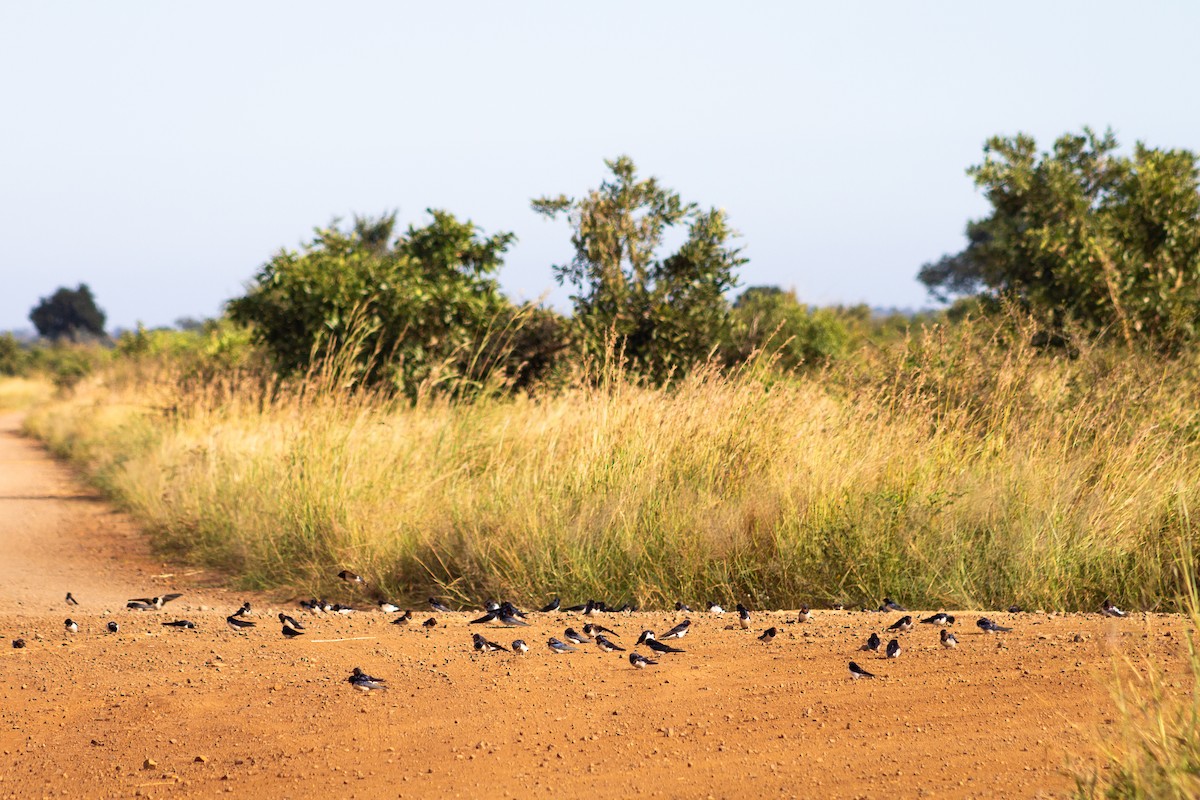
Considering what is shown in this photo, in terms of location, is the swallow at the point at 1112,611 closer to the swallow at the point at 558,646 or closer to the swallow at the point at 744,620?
the swallow at the point at 744,620

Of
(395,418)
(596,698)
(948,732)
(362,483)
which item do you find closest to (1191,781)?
(948,732)

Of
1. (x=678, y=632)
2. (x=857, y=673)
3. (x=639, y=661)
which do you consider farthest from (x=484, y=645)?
(x=857, y=673)

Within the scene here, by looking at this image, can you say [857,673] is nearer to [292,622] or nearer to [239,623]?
[292,622]

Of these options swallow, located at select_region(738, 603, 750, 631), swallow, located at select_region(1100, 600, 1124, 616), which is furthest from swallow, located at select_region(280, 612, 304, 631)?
swallow, located at select_region(1100, 600, 1124, 616)

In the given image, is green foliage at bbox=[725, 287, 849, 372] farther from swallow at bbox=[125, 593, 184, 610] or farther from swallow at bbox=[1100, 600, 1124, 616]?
swallow at bbox=[1100, 600, 1124, 616]

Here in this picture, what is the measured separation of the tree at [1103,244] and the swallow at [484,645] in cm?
750

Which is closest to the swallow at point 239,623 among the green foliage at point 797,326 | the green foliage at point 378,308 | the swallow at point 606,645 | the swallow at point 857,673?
the swallow at point 606,645

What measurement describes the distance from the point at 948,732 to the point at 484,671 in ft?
6.22

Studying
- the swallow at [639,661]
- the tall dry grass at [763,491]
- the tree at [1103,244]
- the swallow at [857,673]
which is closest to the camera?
the swallow at [857,673]

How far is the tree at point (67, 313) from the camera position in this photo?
84519mm

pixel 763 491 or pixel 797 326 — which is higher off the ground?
pixel 797 326

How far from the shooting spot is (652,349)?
13125mm

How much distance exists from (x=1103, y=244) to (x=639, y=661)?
9.11 metres

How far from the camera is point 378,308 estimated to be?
42.7 feet
